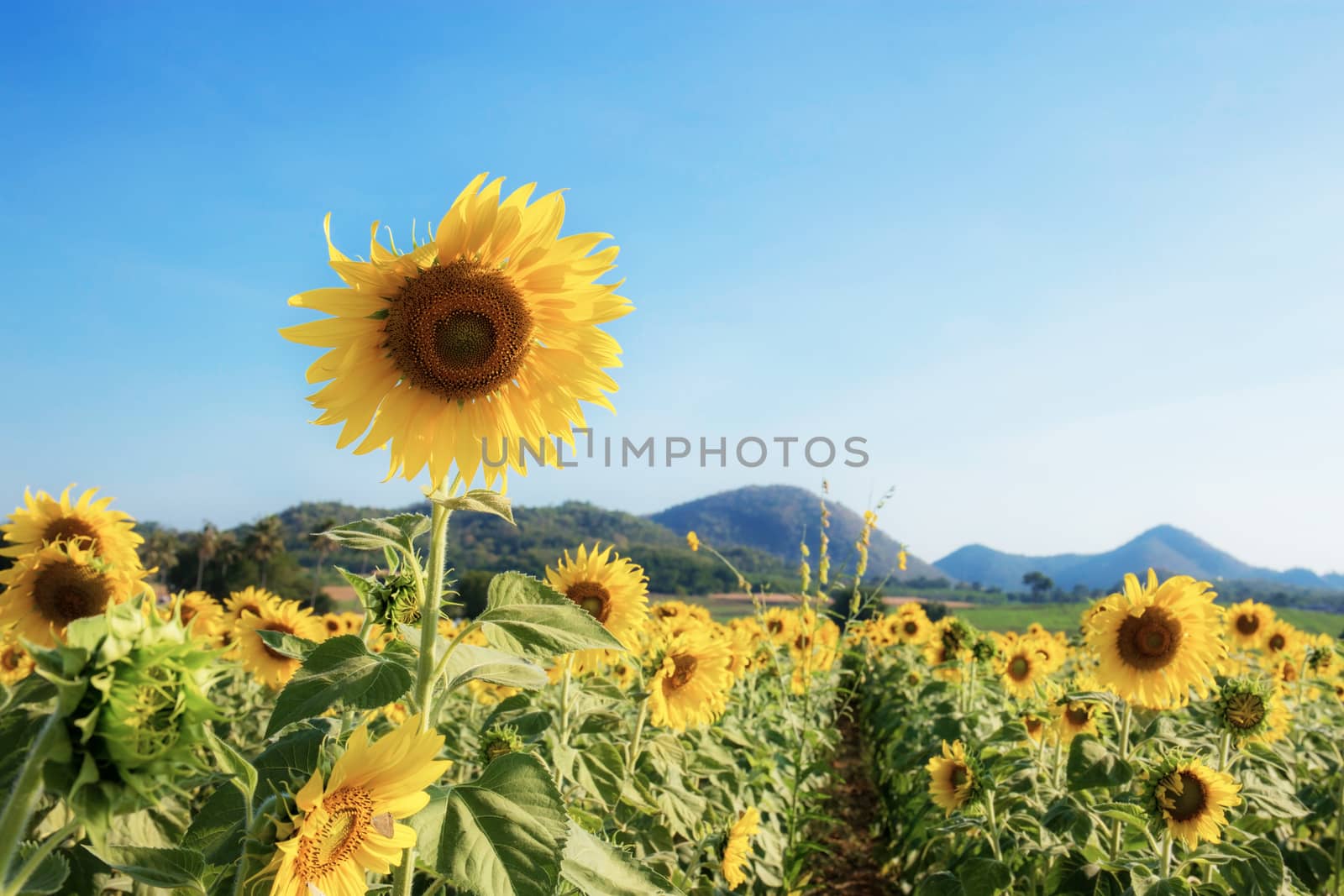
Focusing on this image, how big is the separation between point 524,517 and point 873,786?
380ft

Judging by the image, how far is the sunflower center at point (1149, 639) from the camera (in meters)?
4.86

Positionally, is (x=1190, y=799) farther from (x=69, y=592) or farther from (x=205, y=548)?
(x=205, y=548)

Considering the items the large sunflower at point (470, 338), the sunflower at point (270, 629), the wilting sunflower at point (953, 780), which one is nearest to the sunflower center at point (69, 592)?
the sunflower at point (270, 629)

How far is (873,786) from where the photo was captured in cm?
1283

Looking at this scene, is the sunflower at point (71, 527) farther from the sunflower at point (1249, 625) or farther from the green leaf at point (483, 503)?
the sunflower at point (1249, 625)

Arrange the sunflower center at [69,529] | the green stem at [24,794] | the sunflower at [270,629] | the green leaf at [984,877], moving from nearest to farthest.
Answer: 1. the green stem at [24,794]
2. the green leaf at [984,877]
3. the sunflower center at [69,529]
4. the sunflower at [270,629]

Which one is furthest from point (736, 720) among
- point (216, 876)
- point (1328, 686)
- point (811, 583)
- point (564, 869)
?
point (1328, 686)

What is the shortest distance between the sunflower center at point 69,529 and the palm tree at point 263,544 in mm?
76606

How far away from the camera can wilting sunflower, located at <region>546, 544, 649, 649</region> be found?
472 cm

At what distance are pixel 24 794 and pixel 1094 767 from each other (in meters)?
4.41

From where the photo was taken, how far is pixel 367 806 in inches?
71.7

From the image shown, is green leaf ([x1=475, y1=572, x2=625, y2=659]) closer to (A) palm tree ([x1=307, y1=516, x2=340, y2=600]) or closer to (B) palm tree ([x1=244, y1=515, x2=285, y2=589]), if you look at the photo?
(A) palm tree ([x1=307, y1=516, x2=340, y2=600])

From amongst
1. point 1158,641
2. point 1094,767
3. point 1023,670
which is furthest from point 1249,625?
point 1094,767

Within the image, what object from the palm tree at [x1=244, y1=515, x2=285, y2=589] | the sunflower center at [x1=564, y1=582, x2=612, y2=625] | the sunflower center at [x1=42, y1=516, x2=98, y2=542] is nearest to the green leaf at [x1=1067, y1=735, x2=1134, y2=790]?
the sunflower center at [x1=564, y1=582, x2=612, y2=625]
